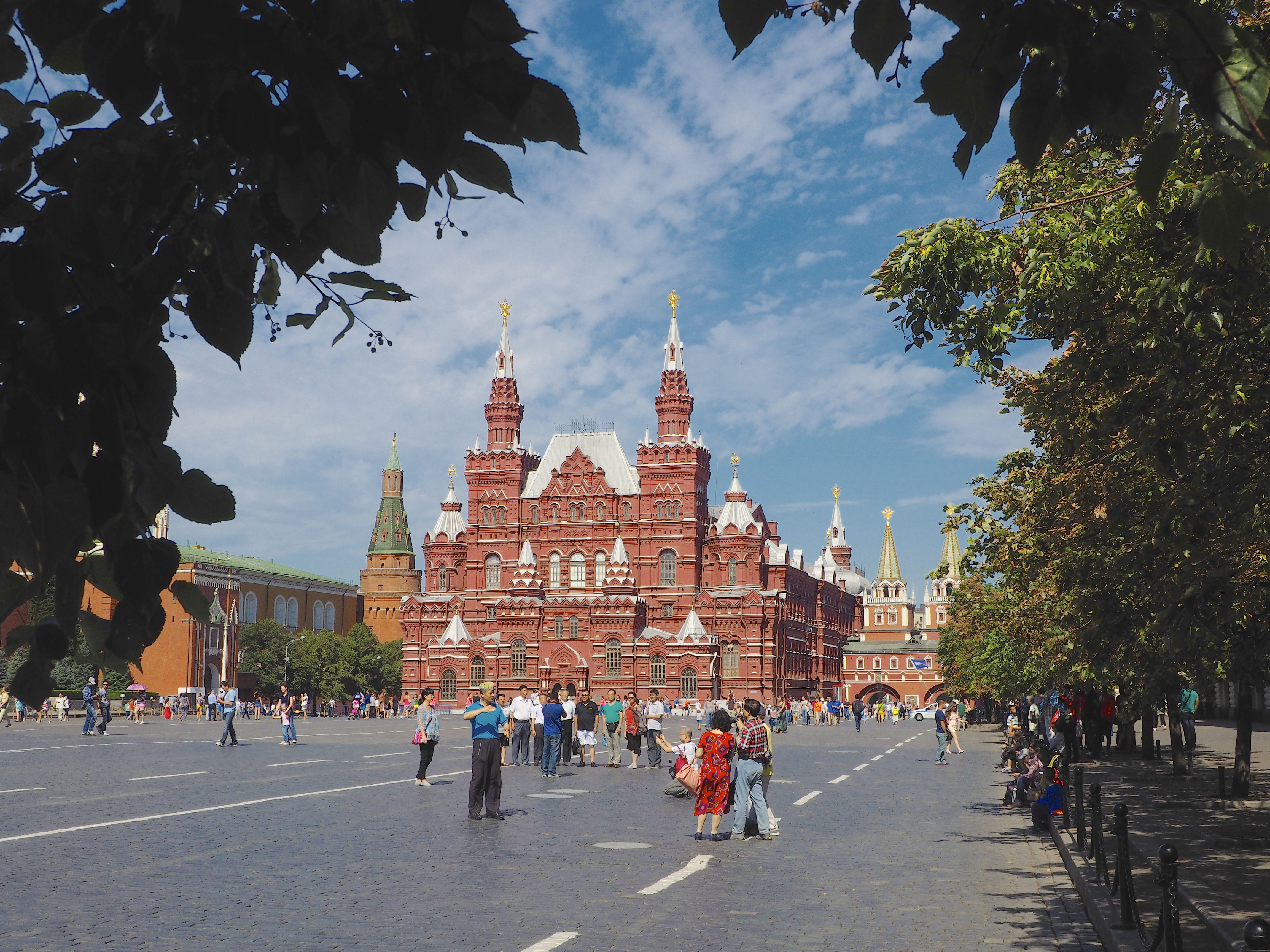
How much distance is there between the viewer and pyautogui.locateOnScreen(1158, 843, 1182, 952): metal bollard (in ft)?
20.0

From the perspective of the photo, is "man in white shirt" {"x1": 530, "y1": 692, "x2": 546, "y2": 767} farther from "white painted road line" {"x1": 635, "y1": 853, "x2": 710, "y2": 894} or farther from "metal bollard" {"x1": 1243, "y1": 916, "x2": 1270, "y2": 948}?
"metal bollard" {"x1": 1243, "y1": 916, "x2": 1270, "y2": 948}

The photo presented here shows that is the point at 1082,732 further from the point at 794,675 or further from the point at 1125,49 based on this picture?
the point at 794,675

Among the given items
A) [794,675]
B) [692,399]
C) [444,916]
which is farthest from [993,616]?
[794,675]

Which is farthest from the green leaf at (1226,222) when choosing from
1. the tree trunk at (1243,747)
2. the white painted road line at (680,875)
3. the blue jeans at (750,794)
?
the tree trunk at (1243,747)

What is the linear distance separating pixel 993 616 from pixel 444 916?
77.1ft

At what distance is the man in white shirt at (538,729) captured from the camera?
2697 cm

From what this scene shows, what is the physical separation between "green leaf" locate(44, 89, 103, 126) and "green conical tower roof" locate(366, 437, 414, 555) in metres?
140

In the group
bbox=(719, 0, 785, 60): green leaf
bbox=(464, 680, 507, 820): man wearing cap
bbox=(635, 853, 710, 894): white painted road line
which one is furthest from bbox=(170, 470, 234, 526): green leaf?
bbox=(464, 680, 507, 820): man wearing cap

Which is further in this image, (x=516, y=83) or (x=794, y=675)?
(x=794, y=675)

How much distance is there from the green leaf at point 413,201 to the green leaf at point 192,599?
96cm

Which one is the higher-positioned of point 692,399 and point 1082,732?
point 692,399

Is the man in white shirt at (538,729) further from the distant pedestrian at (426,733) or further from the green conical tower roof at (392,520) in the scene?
the green conical tower roof at (392,520)

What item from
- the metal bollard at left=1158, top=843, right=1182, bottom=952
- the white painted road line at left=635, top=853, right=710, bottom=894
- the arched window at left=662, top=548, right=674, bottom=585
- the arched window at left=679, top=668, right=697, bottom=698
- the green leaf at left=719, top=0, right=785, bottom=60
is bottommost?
the arched window at left=679, top=668, right=697, bottom=698

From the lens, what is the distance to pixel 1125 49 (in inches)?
100.0
